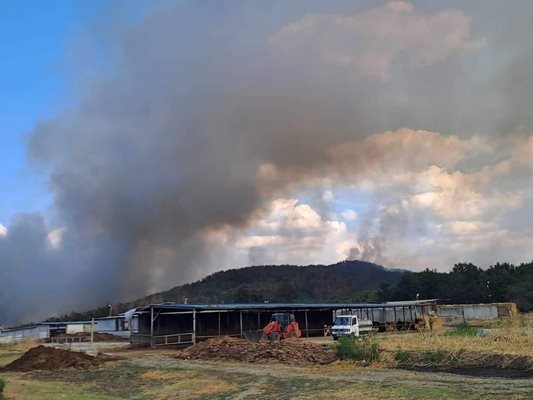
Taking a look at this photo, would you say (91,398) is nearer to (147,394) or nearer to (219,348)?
(147,394)

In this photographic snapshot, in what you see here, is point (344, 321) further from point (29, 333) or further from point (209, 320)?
point (29, 333)

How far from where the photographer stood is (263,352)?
29.6 m

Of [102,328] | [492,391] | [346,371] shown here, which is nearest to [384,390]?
[492,391]

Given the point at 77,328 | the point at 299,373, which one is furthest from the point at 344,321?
the point at 77,328

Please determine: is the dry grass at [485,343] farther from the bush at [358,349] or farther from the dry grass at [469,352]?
the bush at [358,349]

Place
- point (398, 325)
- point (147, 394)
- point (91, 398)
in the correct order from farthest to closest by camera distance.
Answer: point (398, 325)
point (147, 394)
point (91, 398)

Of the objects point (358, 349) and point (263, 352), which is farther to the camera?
point (263, 352)

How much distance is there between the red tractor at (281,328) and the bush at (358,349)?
14953 mm

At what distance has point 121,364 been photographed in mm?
30656

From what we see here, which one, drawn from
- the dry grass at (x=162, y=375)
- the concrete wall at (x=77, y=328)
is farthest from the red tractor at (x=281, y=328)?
the concrete wall at (x=77, y=328)

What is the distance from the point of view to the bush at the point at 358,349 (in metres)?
25.6

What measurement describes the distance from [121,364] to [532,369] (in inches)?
833

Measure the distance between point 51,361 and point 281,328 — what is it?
1819 centimetres

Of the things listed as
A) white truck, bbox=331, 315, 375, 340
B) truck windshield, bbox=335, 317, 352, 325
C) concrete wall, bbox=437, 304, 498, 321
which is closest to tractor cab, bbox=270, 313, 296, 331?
white truck, bbox=331, 315, 375, 340
